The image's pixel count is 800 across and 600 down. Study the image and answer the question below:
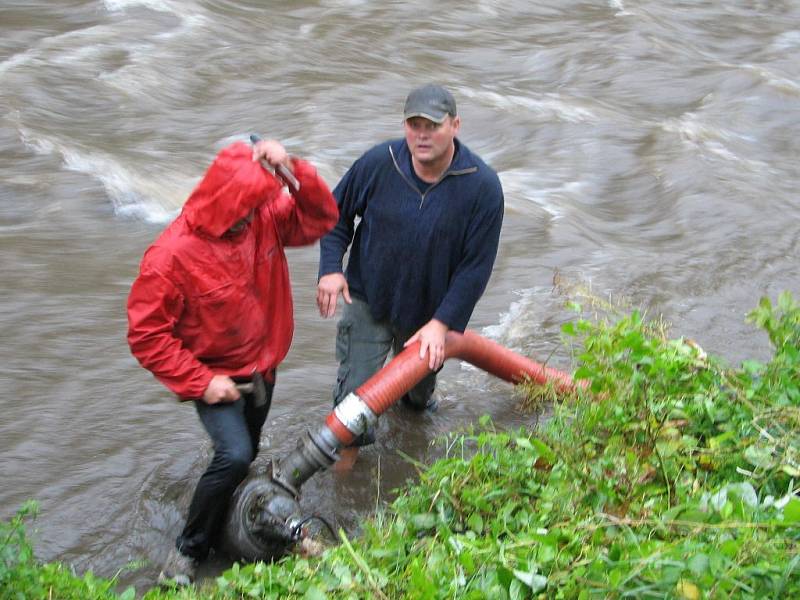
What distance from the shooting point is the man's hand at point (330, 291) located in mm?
5113

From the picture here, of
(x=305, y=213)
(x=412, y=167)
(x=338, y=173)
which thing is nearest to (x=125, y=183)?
(x=338, y=173)

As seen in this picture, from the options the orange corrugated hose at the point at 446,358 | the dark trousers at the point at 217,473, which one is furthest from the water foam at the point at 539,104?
the dark trousers at the point at 217,473

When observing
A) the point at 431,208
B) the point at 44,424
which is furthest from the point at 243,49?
the point at 431,208

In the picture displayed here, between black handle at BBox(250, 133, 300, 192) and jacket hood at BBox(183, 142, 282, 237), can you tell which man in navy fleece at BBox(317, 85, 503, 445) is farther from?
jacket hood at BBox(183, 142, 282, 237)

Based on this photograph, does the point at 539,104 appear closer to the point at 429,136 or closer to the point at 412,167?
the point at 412,167

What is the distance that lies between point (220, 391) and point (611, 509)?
1.74 meters

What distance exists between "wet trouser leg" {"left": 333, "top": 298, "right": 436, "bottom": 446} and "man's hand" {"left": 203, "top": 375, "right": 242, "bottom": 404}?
931 millimetres

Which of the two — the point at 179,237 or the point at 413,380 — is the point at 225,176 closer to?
the point at 179,237

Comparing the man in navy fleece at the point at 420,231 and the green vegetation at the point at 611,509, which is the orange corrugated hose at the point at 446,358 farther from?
the green vegetation at the point at 611,509

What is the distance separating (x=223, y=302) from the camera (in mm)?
4547

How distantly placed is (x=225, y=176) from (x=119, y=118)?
790 cm

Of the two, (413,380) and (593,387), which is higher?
(593,387)

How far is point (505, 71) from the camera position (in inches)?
568

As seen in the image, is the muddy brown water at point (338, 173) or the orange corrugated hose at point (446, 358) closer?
the orange corrugated hose at point (446, 358)
